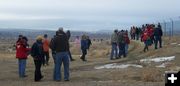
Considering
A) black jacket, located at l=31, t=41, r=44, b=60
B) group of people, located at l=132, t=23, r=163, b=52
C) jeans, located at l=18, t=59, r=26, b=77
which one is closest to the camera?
black jacket, located at l=31, t=41, r=44, b=60

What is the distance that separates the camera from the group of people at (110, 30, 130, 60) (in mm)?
29663

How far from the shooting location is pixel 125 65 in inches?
934

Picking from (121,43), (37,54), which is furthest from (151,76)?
(121,43)

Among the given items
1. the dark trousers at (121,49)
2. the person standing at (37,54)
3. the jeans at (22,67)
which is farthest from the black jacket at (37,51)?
the dark trousers at (121,49)

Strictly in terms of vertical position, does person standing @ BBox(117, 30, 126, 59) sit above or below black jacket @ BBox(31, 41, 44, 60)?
below

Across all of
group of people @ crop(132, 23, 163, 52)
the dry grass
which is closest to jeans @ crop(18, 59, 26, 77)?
the dry grass

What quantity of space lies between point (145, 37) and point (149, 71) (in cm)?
1318

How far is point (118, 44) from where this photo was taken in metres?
30.2

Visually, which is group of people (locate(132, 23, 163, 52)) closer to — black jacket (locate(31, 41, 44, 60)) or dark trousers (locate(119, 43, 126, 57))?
dark trousers (locate(119, 43, 126, 57))

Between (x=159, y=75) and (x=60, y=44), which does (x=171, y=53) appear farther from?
(x=60, y=44)

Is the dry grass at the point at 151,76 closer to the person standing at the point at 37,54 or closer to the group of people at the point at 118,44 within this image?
the person standing at the point at 37,54

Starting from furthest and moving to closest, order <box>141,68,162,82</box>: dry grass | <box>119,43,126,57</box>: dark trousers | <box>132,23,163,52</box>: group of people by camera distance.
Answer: <box>132,23,163,52</box>: group of people
<box>119,43,126,57</box>: dark trousers
<box>141,68,162,82</box>: dry grass

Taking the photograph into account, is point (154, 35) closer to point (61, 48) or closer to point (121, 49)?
point (121, 49)

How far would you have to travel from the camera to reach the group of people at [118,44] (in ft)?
97.3
